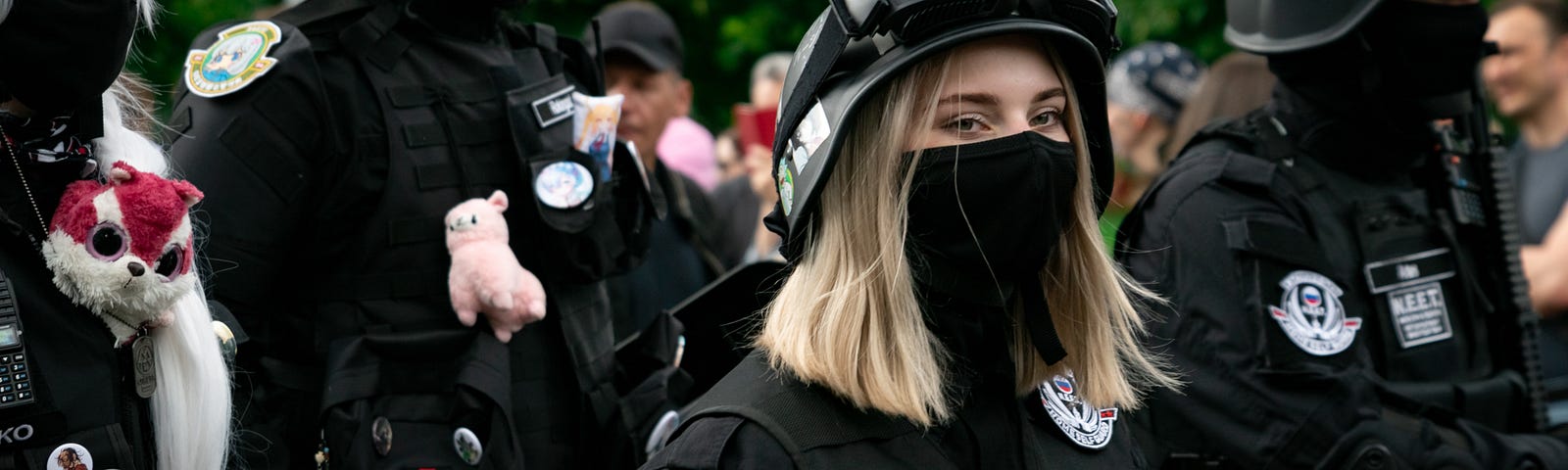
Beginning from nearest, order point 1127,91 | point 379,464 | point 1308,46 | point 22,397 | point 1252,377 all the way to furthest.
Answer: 1. point 22,397
2. point 379,464
3. point 1252,377
4. point 1308,46
5. point 1127,91

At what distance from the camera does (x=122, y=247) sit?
2.36 meters

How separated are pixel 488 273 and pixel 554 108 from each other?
0.53m

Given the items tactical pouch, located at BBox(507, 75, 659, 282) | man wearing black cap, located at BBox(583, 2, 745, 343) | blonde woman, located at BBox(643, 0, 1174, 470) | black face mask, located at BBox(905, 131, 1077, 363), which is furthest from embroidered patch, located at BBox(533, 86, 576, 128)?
man wearing black cap, located at BBox(583, 2, 745, 343)

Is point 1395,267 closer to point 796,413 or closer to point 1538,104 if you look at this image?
point 796,413

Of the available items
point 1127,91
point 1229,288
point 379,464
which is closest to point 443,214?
point 379,464

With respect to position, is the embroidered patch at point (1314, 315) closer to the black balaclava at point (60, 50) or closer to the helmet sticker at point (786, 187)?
the helmet sticker at point (786, 187)

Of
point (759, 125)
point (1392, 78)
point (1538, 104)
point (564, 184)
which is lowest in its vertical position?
point (759, 125)

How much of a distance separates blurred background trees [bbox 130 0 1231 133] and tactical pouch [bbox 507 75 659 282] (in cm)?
848

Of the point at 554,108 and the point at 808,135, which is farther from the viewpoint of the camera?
the point at 554,108

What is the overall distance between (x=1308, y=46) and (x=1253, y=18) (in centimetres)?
26

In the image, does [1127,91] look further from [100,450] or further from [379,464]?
[100,450]

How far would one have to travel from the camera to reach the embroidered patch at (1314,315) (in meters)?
3.68

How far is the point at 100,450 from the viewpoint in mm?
2352

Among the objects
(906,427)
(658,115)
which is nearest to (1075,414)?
(906,427)
